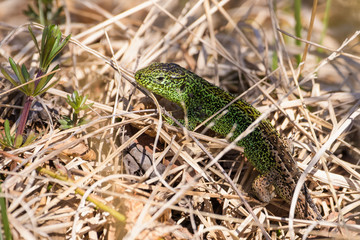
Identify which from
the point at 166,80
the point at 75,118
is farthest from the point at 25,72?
the point at 166,80

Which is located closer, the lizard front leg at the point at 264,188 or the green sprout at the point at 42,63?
the green sprout at the point at 42,63

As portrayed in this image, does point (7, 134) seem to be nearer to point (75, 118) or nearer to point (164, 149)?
point (75, 118)

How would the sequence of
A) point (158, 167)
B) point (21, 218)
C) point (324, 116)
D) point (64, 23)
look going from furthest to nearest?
point (64, 23) < point (324, 116) < point (158, 167) < point (21, 218)

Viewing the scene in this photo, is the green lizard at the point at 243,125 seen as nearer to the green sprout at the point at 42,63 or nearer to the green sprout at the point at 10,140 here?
the green sprout at the point at 42,63

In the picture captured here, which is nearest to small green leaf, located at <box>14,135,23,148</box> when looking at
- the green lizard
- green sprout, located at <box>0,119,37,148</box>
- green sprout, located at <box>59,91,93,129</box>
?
green sprout, located at <box>0,119,37,148</box>

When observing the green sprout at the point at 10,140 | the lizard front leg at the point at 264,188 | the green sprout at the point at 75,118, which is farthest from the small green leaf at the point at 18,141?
the lizard front leg at the point at 264,188

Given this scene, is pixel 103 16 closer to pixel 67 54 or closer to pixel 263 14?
pixel 67 54

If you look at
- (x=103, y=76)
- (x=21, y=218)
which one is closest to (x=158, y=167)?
(x=21, y=218)
